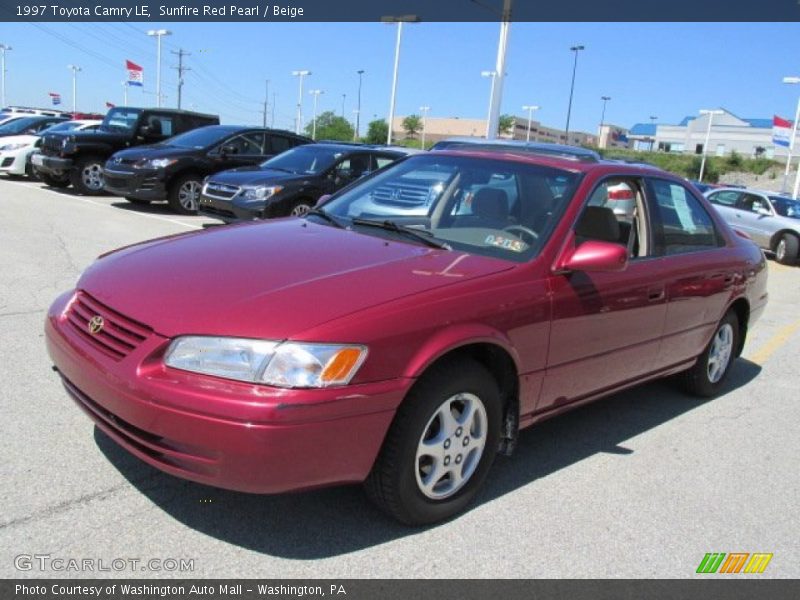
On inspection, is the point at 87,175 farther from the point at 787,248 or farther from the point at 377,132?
the point at 377,132

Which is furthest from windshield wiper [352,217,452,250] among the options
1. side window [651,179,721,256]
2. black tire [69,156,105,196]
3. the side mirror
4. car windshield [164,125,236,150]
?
black tire [69,156,105,196]

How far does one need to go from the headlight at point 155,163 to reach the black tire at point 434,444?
10443 mm

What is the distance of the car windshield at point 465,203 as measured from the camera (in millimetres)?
3570

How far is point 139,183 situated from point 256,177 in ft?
10.9

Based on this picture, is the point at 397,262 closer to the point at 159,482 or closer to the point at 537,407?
the point at 537,407

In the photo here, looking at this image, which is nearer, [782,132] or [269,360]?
[269,360]

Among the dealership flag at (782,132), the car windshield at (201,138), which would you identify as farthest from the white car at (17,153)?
the dealership flag at (782,132)

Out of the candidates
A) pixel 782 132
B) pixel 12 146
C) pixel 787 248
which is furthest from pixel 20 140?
pixel 782 132

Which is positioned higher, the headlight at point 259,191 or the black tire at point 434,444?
the headlight at point 259,191

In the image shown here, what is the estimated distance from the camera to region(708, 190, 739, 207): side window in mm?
17547

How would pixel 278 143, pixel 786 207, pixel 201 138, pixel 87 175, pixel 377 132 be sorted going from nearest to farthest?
pixel 201 138
pixel 278 143
pixel 87 175
pixel 786 207
pixel 377 132

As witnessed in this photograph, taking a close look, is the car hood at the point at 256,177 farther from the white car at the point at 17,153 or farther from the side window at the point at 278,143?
the white car at the point at 17,153

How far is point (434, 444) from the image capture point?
9.68 feet
